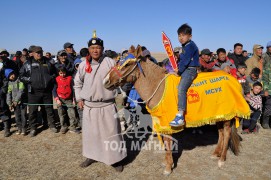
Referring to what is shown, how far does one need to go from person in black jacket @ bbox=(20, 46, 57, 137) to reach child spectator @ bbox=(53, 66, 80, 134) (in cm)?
21

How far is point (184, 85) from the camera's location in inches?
164

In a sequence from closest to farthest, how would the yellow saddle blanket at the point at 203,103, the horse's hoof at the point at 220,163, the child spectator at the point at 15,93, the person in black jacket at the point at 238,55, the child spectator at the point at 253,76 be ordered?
the yellow saddle blanket at the point at 203,103
the horse's hoof at the point at 220,163
the child spectator at the point at 15,93
the child spectator at the point at 253,76
the person in black jacket at the point at 238,55

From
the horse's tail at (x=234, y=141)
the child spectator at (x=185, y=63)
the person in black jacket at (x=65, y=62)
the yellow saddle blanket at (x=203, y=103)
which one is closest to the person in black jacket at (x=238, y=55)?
the horse's tail at (x=234, y=141)

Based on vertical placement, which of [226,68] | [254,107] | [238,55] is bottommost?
[254,107]

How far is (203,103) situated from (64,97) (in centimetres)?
420

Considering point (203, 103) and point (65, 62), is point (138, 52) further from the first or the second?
point (65, 62)

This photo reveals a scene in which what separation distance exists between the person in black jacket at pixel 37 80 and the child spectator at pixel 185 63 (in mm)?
4005

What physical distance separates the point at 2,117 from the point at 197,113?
562cm

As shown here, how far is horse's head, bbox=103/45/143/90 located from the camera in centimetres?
405

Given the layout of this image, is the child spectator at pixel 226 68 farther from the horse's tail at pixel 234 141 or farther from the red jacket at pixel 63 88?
the red jacket at pixel 63 88

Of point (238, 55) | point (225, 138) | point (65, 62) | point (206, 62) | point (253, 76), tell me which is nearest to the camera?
point (225, 138)

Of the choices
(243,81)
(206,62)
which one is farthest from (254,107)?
(206,62)

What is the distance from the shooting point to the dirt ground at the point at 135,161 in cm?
441

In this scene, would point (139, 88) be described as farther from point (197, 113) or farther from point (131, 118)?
point (131, 118)
